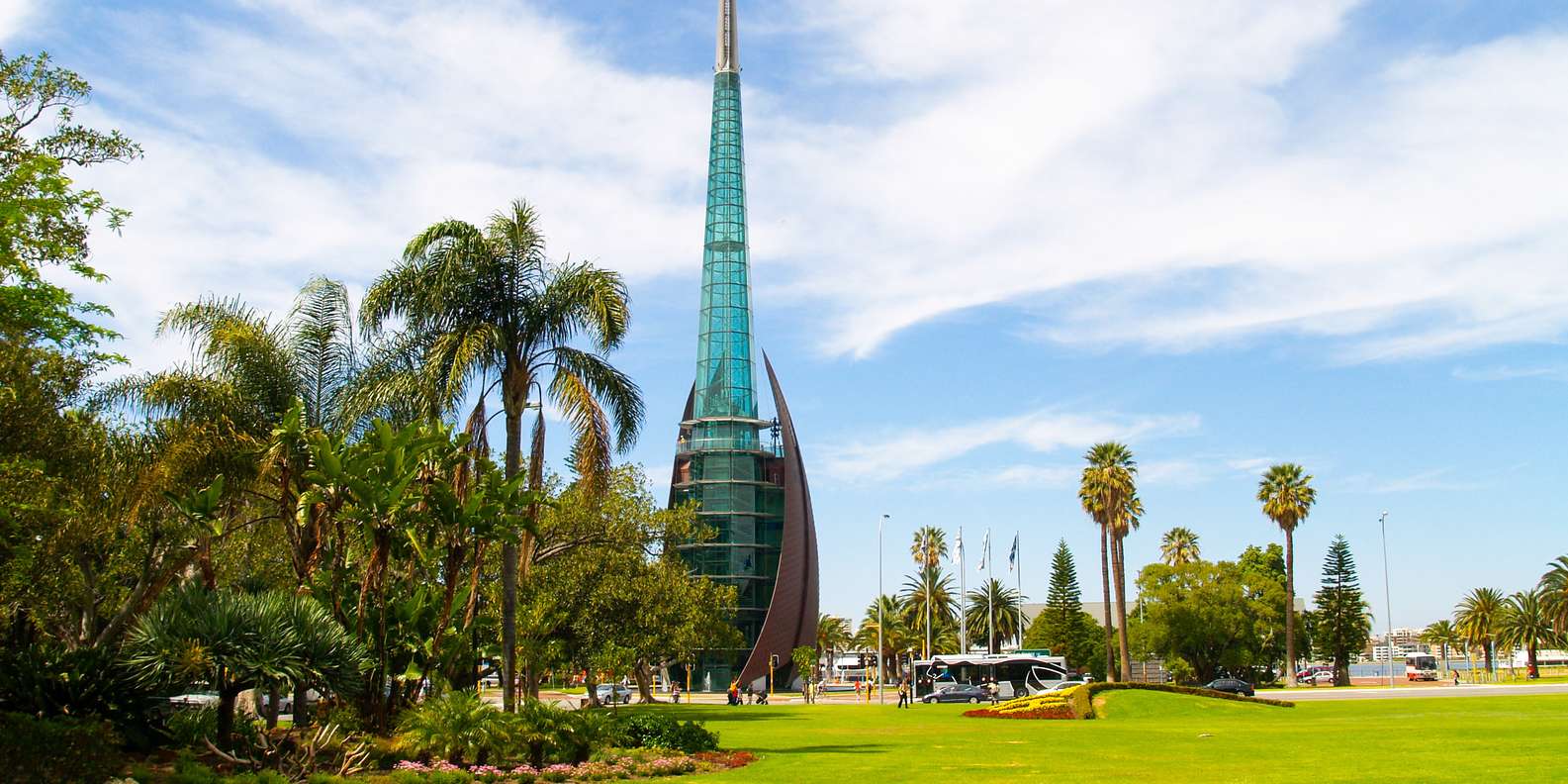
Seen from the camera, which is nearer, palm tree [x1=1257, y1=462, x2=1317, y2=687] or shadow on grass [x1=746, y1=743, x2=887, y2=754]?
shadow on grass [x1=746, y1=743, x2=887, y2=754]

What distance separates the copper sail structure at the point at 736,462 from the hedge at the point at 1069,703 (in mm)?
48281

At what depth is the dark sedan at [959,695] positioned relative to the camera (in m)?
57.0

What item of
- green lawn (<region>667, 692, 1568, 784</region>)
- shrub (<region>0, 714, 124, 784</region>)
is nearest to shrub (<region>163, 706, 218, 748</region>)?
shrub (<region>0, 714, 124, 784</region>)

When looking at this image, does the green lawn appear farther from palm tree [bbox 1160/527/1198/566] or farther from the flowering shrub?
palm tree [bbox 1160/527/1198/566]

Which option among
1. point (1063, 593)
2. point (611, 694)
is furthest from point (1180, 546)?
point (611, 694)

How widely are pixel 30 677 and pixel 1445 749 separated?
2232 centimetres

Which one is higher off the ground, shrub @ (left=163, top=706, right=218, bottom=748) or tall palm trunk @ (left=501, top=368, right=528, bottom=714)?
tall palm trunk @ (left=501, top=368, right=528, bottom=714)

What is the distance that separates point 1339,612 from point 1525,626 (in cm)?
1976

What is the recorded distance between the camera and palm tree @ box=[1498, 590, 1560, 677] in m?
98.4

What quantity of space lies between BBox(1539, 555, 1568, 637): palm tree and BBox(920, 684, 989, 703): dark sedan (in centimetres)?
5424

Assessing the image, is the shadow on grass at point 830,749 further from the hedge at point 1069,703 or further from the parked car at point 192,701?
the hedge at point 1069,703

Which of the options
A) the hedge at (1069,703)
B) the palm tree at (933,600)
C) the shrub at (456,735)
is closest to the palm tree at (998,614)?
the palm tree at (933,600)

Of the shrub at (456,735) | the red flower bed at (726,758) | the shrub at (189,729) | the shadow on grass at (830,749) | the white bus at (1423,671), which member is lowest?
the white bus at (1423,671)

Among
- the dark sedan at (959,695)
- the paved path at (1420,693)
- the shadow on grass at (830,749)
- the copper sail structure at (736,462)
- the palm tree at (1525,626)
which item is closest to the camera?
the shadow on grass at (830,749)
